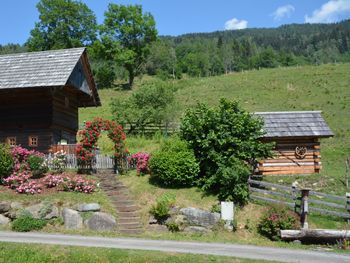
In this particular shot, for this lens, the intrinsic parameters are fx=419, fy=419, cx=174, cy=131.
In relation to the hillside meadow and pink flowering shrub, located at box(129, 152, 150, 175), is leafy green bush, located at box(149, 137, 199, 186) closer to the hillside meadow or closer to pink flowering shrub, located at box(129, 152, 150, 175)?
pink flowering shrub, located at box(129, 152, 150, 175)

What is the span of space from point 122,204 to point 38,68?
38.8 feet

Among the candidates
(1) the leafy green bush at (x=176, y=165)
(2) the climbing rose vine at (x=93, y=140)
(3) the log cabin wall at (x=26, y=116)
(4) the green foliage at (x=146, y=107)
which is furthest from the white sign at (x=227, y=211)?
(4) the green foliage at (x=146, y=107)

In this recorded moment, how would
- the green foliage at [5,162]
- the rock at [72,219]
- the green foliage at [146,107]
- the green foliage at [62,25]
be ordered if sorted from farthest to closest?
the green foliage at [62,25] → the green foliage at [146,107] → the green foliage at [5,162] → the rock at [72,219]

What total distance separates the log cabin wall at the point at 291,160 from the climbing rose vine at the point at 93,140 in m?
9.00

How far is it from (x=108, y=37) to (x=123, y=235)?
5989cm

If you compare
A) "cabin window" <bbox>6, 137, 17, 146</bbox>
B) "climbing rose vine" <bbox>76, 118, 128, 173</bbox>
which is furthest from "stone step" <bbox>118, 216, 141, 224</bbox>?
"cabin window" <bbox>6, 137, 17, 146</bbox>

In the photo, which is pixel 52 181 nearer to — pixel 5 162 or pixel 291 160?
pixel 5 162

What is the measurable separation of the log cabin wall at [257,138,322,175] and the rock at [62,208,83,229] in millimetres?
12589

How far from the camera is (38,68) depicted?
27438 mm

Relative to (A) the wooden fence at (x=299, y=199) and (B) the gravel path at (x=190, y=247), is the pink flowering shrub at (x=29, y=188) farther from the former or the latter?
(A) the wooden fence at (x=299, y=199)

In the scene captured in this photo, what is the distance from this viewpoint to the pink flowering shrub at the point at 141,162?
2459cm

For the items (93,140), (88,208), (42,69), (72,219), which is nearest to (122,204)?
(88,208)

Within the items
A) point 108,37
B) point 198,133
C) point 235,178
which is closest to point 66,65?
point 198,133

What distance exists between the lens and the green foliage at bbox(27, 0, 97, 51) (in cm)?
7200
